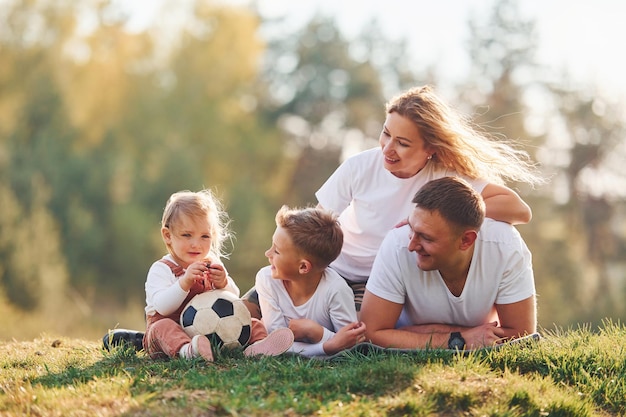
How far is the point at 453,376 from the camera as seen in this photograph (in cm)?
500

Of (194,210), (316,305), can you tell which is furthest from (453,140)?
(194,210)

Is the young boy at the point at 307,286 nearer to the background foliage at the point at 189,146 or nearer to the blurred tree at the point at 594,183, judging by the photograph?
the background foliage at the point at 189,146

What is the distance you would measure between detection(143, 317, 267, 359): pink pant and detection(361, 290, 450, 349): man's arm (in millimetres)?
854

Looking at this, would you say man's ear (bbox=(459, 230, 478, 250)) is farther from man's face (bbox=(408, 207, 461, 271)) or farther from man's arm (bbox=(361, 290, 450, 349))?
man's arm (bbox=(361, 290, 450, 349))

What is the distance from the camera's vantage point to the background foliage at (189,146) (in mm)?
28969

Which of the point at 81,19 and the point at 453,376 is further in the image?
the point at 81,19

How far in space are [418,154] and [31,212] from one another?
23970 millimetres

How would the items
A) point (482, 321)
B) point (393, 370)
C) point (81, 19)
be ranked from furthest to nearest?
point (81, 19), point (482, 321), point (393, 370)

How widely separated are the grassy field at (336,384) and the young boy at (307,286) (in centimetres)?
Result: 28

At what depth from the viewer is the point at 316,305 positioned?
235 inches

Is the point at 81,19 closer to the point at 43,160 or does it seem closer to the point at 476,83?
the point at 43,160

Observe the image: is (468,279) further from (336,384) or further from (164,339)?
(164,339)

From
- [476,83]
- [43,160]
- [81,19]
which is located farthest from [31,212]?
[476,83]

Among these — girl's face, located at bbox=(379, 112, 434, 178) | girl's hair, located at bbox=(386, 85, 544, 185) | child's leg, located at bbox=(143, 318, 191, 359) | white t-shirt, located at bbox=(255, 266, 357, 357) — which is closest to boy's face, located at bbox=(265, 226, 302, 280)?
white t-shirt, located at bbox=(255, 266, 357, 357)
